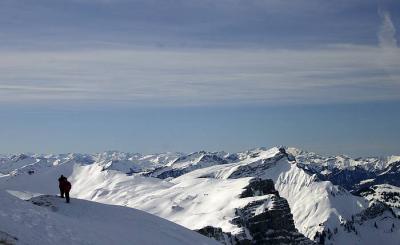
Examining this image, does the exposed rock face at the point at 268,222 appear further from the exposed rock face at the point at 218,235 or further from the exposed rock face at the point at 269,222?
the exposed rock face at the point at 218,235

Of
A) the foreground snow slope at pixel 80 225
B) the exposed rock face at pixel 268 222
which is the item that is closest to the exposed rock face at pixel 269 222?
the exposed rock face at pixel 268 222

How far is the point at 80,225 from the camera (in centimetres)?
3744

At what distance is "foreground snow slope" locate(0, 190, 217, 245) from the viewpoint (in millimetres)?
31109

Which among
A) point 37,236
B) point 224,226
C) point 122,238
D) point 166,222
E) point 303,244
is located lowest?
point 303,244

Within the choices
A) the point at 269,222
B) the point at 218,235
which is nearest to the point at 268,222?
the point at 269,222

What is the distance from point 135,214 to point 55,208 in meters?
7.92

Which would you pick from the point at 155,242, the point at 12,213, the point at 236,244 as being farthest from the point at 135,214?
the point at 236,244

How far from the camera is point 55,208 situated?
46719 millimetres

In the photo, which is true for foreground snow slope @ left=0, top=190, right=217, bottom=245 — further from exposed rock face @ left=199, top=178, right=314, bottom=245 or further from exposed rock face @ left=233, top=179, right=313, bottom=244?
exposed rock face @ left=233, top=179, right=313, bottom=244

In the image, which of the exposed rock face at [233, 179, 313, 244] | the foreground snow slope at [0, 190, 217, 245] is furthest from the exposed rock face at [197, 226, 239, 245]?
the foreground snow slope at [0, 190, 217, 245]

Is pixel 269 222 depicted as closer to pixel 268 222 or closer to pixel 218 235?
pixel 268 222

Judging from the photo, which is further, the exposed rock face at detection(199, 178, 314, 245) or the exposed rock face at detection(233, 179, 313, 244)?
the exposed rock face at detection(233, 179, 313, 244)

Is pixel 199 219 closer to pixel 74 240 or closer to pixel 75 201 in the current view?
pixel 75 201

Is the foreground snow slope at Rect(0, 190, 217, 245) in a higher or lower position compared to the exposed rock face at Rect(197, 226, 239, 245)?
higher
